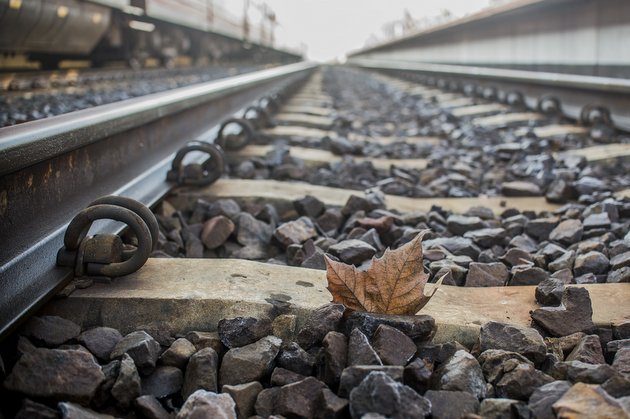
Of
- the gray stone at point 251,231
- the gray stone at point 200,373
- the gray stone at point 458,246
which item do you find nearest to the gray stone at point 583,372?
the gray stone at point 200,373

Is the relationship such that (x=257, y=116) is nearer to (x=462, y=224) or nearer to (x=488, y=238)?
(x=462, y=224)

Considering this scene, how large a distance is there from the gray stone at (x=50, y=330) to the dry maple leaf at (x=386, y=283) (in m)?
0.60

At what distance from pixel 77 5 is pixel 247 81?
4610 millimetres

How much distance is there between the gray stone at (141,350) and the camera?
1.31 metres

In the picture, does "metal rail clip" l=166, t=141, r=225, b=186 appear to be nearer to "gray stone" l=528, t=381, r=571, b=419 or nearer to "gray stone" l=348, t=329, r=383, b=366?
"gray stone" l=348, t=329, r=383, b=366

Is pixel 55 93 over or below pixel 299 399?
over

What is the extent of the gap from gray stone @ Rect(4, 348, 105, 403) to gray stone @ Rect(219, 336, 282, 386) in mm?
252

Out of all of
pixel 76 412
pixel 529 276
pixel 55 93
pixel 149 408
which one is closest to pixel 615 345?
pixel 529 276

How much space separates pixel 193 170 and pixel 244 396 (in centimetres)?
167

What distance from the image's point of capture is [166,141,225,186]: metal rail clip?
2717 mm

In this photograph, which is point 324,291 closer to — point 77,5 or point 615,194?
point 615,194

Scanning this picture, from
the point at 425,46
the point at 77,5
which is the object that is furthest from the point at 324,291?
the point at 425,46

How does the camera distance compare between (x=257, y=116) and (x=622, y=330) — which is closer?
(x=622, y=330)

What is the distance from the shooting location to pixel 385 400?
1.10 m
